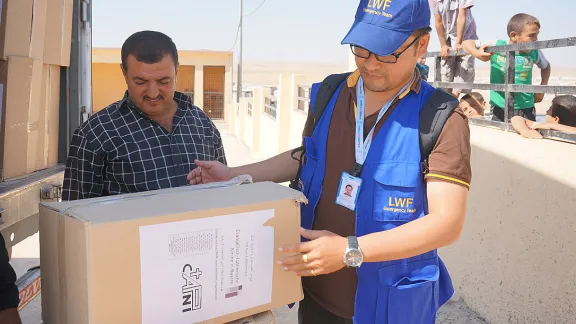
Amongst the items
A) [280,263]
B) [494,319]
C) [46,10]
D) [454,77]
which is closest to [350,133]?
[280,263]

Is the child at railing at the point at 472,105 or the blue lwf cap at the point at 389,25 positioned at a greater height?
the blue lwf cap at the point at 389,25

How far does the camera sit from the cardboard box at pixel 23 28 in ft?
7.10

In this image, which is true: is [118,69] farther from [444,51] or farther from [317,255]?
[317,255]

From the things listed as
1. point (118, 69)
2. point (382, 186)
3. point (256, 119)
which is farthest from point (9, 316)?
point (118, 69)

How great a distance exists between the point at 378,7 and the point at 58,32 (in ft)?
5.65

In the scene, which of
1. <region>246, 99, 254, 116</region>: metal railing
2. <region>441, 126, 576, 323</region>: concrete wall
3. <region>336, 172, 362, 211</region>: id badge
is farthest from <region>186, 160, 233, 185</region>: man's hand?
<region>246, 99, 254, 116</region>: metal railing

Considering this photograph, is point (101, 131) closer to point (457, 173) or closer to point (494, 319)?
point (457, 173)

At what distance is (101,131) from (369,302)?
119 centimetres

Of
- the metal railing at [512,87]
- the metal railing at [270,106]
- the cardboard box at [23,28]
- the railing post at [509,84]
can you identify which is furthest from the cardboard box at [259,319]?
the metal railing at [270,106]

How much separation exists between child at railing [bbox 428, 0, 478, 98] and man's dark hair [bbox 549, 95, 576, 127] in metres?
1.29

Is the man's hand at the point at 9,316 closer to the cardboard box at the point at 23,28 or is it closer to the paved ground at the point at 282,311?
the cardboard box at the point at 23,28

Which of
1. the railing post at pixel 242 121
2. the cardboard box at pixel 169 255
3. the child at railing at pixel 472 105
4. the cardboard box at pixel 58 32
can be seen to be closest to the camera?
the cardboard box at pixel 169 255

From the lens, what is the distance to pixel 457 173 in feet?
4.98

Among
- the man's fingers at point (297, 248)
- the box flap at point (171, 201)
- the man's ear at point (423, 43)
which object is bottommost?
the man's fingers at point (297, 248)
